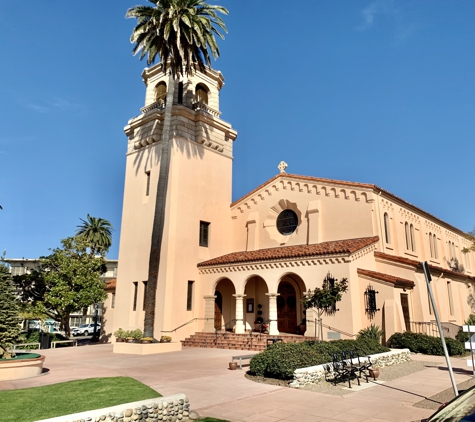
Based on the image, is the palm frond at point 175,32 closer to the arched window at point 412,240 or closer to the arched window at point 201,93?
the arched window at point 201,93

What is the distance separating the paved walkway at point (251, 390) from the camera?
8.38 m

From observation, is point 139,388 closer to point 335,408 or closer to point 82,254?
point 335,408

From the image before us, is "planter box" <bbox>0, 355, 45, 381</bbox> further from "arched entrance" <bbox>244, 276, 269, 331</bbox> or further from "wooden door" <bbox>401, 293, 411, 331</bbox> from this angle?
"wooden door" <bbox>401, 293, 411, 331</bbox>

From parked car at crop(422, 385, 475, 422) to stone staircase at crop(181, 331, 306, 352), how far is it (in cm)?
1780

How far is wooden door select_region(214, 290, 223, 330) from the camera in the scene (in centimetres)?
2753

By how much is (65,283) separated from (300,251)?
17.0 meters

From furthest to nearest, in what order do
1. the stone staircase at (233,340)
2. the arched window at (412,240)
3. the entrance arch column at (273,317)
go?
the arched window at (412,240) < the entrance arch column at (273,317) < the stone staircase at (233,340)

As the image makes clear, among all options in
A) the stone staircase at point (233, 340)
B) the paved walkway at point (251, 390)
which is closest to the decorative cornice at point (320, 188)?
the stone staircase at point (233, 340)

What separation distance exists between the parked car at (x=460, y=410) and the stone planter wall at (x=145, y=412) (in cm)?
564

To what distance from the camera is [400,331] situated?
20047 mm

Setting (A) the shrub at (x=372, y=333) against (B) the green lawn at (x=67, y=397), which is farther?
(A) the shrub at (x=372, y=333)

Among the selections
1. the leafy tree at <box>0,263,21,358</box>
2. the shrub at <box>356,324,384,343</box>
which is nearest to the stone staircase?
the shrub at <box>356,324,384,343</box>

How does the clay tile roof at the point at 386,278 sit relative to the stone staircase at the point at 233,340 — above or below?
above

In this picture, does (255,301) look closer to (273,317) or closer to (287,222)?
(273,317)
